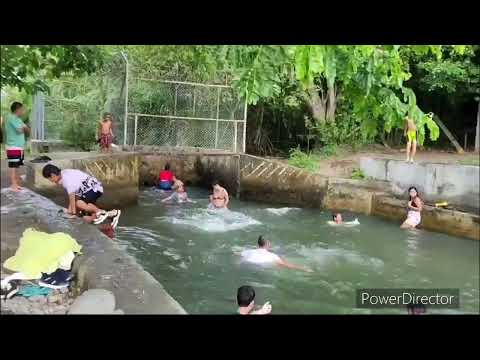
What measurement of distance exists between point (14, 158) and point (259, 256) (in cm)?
236

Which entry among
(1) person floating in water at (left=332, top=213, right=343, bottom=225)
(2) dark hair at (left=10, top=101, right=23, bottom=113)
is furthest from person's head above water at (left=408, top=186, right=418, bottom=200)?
(2) dark hair at (left=10, top=101, right=23, bottom=113)

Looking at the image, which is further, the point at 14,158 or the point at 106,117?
the point at 106,117

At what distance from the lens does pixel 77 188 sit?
4.27 m

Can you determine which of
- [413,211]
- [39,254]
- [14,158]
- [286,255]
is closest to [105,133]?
[14,158]

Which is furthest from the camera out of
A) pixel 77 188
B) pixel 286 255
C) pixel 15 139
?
pixel 286 255

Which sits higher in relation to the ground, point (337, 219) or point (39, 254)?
point (39, 254)

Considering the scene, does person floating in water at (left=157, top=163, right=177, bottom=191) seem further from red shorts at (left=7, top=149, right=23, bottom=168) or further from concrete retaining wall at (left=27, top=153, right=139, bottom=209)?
red shorts at (left=7, top=149, right=23, bottom=168)

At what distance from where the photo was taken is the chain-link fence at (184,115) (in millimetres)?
7074

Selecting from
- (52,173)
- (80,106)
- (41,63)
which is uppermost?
(41,63)

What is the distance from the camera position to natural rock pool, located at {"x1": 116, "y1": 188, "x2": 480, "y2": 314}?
13.5 ft

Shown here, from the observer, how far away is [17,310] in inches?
108

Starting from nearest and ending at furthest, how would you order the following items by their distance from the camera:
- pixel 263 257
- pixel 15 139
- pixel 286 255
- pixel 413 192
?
pixel 15 139 < pixel 263 257 < pixel 286 255 < pixel 413 192

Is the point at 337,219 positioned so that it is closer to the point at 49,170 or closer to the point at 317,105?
the point at 317,105
